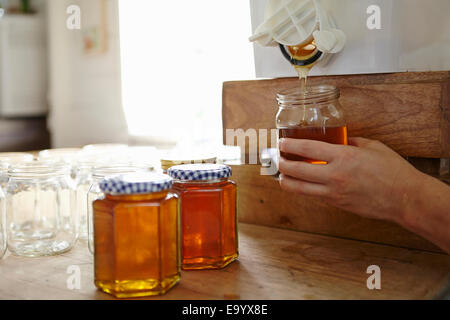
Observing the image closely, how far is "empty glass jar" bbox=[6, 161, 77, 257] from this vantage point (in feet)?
2.78

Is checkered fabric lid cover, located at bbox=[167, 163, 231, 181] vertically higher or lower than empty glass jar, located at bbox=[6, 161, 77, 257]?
higher

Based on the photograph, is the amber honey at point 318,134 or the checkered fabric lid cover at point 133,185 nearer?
the checkered fabric lid cover at point 133,185

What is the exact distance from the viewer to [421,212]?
2.31 feet

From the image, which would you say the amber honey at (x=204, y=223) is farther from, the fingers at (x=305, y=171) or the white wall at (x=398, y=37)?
the white wall at (x=398, y=37)

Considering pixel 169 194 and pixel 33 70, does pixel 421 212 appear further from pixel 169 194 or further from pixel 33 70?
pixel 33 70

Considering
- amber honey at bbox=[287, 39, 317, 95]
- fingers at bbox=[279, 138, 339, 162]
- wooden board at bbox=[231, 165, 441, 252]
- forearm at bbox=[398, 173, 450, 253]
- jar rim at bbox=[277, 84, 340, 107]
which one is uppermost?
amber honey at bbox=[287, 39, 317, 95]

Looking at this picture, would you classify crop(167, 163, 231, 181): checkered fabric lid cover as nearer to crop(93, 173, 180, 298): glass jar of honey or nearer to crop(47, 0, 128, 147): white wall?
crop(93, 173, 180, 298): glass jar of honey

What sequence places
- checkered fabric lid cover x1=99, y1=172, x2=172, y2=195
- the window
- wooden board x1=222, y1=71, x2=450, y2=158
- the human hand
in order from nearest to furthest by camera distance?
checkered fabric lid cover x1=99, y1=172, x2=172, y2=195
the human hand
wooden board x1=222, y1=71, x2=450, y2=158
the window

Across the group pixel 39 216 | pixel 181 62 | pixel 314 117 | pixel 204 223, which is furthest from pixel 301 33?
pixel 181 62

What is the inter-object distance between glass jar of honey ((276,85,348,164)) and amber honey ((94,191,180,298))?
0.87 ft

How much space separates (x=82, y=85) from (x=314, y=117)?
236cm

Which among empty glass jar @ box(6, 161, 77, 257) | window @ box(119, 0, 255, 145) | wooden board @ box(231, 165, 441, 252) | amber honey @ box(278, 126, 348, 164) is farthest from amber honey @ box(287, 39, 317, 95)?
window @ box(119, 0, 255, 145)

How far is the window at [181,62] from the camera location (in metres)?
2.13

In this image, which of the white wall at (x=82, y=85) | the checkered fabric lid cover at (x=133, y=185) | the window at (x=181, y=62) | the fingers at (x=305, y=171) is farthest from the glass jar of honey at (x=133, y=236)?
Result: the white wall at (x=82, y=85)
